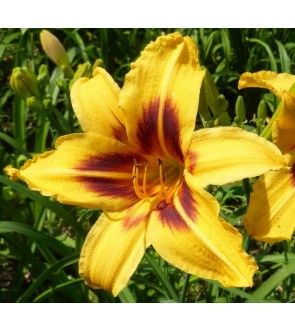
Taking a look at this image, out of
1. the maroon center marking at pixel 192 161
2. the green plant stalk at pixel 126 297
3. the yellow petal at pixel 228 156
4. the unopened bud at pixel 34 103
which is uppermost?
the yellow petal at pixel 228 156

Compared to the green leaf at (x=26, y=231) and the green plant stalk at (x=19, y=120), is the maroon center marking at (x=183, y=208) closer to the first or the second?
the green leaf at (x=26, y=231)

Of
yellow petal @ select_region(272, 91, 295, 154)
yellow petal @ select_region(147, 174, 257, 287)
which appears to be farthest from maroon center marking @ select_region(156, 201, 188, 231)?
yellow petal @ select_region(272, 91, 295, 154)

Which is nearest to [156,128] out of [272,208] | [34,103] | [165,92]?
[165,92]

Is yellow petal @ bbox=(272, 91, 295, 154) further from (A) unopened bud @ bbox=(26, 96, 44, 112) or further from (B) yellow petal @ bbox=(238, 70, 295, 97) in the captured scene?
(A) unopened bud @ bbox=(26, 96, 44, 112)

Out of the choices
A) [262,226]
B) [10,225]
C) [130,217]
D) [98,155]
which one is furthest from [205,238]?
[10,225]

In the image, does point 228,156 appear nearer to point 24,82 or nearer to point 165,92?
point 165,92

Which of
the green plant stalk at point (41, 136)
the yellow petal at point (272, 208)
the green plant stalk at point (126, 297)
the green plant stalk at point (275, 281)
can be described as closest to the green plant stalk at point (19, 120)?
the green plant stalk at point (41, 136)
